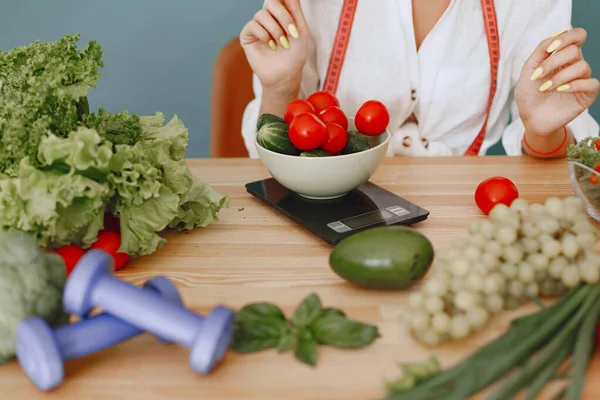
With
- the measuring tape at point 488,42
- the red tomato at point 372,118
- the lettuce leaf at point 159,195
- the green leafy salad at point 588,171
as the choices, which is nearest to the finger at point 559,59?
the green leafy salad at point 588,171

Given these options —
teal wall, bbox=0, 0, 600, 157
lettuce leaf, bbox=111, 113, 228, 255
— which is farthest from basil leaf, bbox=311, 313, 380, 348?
teal wall, bbox=0, 0, 600, 157

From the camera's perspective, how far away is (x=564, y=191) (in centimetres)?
118

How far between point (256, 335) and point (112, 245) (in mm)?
297

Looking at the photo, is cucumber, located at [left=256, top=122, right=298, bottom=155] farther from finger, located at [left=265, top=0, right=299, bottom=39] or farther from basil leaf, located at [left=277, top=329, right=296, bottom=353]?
basil leaf, located at [left=277, top=329, right=296, bottom=353]

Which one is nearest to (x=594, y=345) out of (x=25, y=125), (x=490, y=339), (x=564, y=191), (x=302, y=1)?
(x=490, y=339)

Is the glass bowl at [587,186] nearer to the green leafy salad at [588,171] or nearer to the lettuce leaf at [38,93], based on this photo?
the green leafy salad at [588,171]

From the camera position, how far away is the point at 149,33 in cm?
219

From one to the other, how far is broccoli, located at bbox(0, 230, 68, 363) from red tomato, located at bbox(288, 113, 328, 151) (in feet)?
1.53

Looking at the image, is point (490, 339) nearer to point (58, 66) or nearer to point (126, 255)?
point (126, 255)

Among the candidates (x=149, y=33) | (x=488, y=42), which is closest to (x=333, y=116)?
(x=488, y=42)

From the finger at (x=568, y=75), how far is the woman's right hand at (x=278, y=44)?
53cm

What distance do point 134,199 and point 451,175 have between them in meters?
0.68

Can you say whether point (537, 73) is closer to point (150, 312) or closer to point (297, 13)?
point (297, 13)

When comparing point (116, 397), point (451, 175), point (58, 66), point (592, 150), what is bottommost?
point (116, 397)
